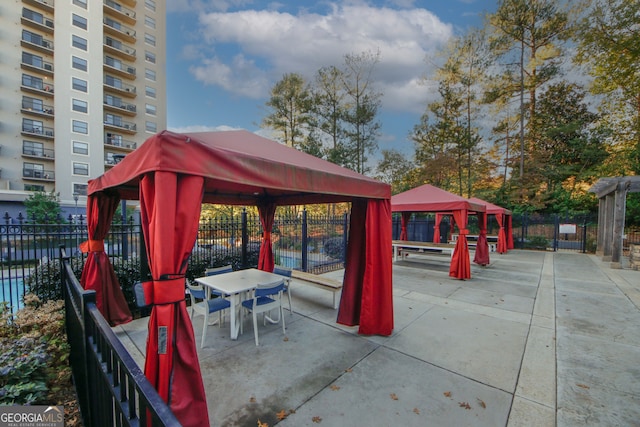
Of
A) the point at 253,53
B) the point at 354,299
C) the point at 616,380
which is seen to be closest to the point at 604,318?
the point at 616,380

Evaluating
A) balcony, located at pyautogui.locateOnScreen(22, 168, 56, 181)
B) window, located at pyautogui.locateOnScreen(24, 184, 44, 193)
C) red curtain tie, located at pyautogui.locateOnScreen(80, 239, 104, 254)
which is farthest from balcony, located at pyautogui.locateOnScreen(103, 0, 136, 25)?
red curtain tie, located at pyautogui.locateOnScreen(80, 239, 104, 254)

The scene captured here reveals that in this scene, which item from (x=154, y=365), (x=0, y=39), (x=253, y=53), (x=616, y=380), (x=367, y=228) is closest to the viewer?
(x=154, y=365)

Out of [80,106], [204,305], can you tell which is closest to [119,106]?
[80,106]

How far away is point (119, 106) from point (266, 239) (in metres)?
37.1

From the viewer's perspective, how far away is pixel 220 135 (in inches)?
123

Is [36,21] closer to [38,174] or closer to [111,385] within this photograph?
[38,174]

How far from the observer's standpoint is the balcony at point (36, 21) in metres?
26.2

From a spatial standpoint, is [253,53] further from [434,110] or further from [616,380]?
[616,380]

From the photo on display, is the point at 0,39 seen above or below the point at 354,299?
above

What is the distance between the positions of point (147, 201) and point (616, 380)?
5133 mm

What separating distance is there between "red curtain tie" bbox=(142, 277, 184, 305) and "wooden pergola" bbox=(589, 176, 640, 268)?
13.9 meters

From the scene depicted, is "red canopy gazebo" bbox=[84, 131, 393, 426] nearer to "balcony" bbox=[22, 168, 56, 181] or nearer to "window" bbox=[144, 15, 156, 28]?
"balcony" bbox=[22, 168, 56, 181]

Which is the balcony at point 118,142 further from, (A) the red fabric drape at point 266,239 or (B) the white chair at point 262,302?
(B) the white chair at point 262,302

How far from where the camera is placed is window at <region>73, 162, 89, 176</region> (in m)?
27.0
